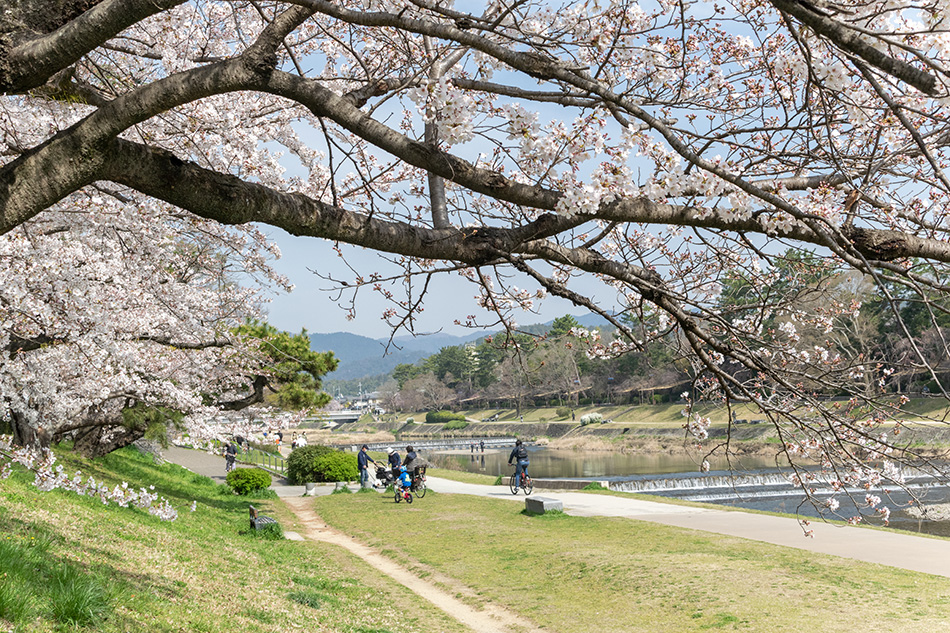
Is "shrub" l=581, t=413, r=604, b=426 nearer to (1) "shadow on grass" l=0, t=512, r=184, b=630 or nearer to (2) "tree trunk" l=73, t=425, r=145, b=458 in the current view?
(2) "tree trunk" l=73, t=425, r=145, b=458

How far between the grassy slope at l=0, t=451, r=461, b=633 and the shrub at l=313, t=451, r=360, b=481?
30.4 ft

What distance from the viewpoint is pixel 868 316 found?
1537 inches

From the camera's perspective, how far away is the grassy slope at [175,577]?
4684mm

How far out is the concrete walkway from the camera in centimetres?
983

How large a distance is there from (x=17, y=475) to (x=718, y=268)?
9725mm

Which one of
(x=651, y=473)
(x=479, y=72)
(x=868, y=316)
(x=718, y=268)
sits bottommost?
(x=651, y=473)

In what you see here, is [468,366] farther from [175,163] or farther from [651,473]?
[175,163]

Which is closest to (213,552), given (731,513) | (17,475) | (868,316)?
(17,475)

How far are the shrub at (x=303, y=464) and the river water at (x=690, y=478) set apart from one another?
32.3 feet

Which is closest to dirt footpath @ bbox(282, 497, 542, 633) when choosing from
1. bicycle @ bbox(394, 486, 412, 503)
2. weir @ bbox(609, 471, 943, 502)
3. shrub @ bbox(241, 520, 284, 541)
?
shrub @ bbox(241, 520, 284, 541)

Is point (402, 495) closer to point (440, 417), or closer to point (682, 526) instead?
point (682, 526)

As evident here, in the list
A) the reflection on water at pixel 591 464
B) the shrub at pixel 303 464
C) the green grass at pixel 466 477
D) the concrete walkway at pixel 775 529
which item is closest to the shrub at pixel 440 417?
the reflection on water at pixel 591 464

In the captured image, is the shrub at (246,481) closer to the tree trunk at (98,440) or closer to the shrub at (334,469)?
the shrub at (334,469)

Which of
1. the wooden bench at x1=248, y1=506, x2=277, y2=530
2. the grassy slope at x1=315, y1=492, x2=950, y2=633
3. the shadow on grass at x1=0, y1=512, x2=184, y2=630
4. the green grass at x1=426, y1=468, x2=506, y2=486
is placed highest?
the shadow on grass at x1=0, y1=512, x2=184, y2=630
